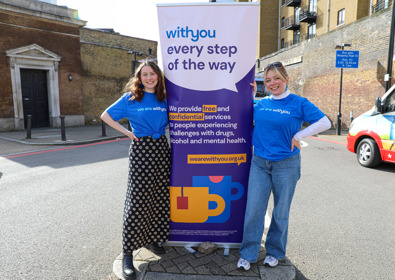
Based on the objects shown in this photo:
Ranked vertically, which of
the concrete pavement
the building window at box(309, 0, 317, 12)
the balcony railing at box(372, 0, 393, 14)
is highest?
the building window at box(309, 0, 317, 12)

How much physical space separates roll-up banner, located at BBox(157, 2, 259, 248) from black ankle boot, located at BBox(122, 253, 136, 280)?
52 cm

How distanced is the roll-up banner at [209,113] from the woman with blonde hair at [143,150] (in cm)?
14

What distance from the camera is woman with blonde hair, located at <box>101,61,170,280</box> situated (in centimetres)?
276

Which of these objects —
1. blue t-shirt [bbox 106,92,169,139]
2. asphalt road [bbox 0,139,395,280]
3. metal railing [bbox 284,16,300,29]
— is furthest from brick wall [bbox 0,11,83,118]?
metal railing [bbox 284,16,300,29]

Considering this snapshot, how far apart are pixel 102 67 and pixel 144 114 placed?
20.1 meters

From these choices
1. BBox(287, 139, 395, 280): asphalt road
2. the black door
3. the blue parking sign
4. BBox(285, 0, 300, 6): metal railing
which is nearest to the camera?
BBox(287, 139, 395, 280): asphalt road

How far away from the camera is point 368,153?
7.32 meters

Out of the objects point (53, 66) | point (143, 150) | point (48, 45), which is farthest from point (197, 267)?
point (48, 45)

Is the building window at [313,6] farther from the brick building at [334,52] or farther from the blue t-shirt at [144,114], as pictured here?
the blue t-shirt at [144,114]

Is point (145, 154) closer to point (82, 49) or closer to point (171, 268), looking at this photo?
point (171, 268)

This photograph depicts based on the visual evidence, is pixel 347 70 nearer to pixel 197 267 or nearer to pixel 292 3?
pixel 197 267

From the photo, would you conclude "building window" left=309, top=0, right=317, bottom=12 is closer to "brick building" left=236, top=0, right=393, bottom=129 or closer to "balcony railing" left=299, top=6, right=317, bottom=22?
"brick building" left=236, top=0, right=393, bottom=129

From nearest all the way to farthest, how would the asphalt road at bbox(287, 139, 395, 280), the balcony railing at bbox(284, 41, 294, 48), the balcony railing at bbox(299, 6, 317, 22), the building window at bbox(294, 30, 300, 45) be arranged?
the asphalt road at bbox(287, 139, 395, 280) → the balcony railing at bbox(299, 6, 317, 22) → the building window at bbox(294, 30, 300, 45) → the balcony railing at bbox(284, 41, 294, 48)

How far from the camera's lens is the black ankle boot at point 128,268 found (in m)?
2.65
